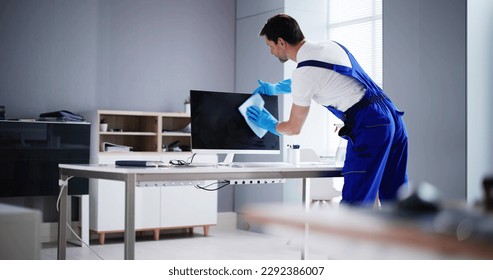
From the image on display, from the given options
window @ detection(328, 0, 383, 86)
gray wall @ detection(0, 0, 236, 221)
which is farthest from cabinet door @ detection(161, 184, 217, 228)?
window @ detection(328, 0, 383, 86)

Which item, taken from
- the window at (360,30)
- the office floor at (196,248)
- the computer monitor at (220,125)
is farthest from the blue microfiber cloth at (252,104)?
the window at (360,30)

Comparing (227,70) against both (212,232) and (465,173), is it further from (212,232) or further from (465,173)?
(465,173)

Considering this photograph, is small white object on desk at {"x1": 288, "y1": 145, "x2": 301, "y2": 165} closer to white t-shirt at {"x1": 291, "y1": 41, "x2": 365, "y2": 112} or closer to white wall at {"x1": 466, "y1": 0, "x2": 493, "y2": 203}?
white t-shirt at {"x1": 291, "y1": 41, "x2": 365, "y2": 112}

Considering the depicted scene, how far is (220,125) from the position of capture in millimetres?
3461

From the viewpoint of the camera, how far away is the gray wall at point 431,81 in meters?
3.85

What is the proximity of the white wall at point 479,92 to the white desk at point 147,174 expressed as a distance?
1.02 meters

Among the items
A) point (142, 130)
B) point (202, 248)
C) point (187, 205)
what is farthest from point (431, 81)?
point (142, 130)

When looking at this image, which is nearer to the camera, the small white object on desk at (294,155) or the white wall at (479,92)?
the small white object on desk at (294,155)

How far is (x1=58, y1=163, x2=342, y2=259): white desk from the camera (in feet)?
8.61

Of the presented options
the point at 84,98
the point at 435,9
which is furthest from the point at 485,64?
the point at 84,98

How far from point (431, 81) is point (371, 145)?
1.41 metres

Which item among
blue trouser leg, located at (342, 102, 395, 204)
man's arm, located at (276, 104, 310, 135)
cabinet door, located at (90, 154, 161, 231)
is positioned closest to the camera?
blue trouser leg, located at (342, 102, 395, 204)

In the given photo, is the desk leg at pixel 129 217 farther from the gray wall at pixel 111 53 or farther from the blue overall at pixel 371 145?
the gray wall at pixel 111 53

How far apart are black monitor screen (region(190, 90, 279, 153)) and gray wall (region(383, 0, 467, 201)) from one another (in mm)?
1145
